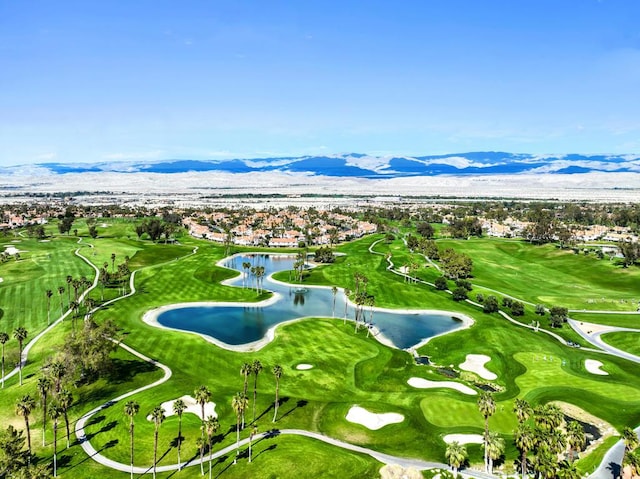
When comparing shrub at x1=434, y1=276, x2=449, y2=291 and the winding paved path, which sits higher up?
shrub at x1=434, y1=276, x2=449, y2=291

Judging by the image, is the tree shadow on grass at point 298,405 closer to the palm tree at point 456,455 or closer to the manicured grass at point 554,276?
the palm tree at point 456,455

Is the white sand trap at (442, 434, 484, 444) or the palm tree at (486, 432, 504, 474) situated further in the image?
the white sand trap at (442, 434, 484, 444)

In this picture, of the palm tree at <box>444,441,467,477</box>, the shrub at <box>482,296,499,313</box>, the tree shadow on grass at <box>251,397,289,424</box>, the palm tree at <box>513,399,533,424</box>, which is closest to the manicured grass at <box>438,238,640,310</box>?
the shrub at <box>482,296,499,313</box>

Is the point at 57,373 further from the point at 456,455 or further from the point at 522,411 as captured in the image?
the point at 522,411

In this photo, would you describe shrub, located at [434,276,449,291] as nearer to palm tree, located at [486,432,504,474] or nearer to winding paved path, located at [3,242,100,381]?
palm tree, located at [486,432,504,474]

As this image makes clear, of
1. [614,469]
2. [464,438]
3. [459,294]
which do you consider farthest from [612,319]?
[464,438]

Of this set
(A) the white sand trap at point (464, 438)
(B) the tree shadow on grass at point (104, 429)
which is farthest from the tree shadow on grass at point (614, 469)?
(B) the tree shadow on grass at point (104, 429)

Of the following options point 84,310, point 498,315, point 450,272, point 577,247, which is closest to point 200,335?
point 84,310
